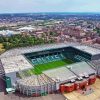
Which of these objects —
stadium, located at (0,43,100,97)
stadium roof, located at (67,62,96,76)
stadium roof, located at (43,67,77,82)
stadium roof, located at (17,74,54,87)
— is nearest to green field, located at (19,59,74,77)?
stadium, located at (0,43,100,97)

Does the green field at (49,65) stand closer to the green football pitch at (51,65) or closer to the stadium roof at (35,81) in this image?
the green football pitch at (51,65)

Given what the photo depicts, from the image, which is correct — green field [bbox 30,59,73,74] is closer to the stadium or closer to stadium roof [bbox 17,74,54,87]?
the stadium

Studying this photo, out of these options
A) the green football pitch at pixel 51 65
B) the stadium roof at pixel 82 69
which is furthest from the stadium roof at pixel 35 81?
the green football pitch at pixel 51 65

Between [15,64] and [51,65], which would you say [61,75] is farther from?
[51,65]

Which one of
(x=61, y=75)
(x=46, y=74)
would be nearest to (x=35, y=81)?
(x=46, y=74)

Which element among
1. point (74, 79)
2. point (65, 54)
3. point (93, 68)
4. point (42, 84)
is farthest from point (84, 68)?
point (65, 54)

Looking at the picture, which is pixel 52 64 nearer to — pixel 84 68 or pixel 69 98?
pixel 84 68
